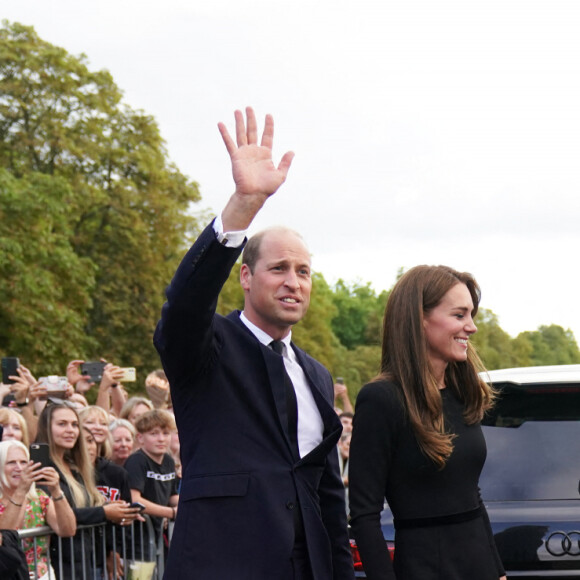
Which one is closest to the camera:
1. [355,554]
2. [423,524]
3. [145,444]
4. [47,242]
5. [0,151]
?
[423,524]

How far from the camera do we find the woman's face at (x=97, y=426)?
30.1 ft

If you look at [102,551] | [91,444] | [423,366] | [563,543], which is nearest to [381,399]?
[423,366]

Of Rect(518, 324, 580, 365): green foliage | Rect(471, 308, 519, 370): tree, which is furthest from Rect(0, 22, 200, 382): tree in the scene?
Rect(518, 324, 580, 365): green foliage

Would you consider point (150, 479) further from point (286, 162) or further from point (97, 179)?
point (97, 179)

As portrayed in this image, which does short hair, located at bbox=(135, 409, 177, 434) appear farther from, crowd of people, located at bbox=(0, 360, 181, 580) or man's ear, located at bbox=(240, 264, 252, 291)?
man's ear, located at bbox=(240, 264, 252, 291)

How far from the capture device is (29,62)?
36.4 m

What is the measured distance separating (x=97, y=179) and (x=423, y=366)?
35.1 metres

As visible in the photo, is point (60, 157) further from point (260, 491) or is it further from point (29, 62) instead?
point (260, 491)

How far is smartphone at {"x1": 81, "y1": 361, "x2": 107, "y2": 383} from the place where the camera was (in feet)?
40.7

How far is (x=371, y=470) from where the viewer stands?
4312 mm

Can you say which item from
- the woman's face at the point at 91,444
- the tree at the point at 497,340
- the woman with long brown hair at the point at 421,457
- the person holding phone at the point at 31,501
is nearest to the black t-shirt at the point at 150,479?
the woman's face at the point at 91,444

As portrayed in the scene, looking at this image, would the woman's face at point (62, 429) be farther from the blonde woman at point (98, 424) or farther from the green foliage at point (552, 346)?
the green foliage at point (552, 346)

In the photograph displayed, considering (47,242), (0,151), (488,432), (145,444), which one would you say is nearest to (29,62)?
(0,151)

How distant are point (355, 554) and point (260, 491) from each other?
4.80 ft
